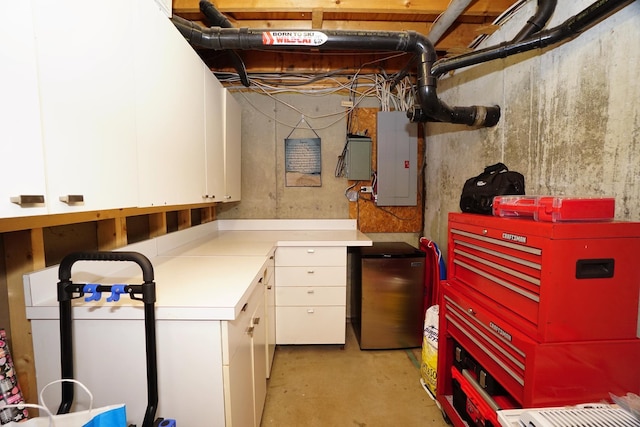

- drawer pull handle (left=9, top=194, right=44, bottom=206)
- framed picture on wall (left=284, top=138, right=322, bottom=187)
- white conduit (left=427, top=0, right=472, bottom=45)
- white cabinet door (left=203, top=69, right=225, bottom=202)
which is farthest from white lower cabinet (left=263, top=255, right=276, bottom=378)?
white conduit (left=427, top=0, right=472, bottom=45)

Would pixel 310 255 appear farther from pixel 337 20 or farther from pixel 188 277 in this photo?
pixel 337 20

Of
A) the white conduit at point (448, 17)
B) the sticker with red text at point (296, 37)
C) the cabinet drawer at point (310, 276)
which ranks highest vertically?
the white conduit at point (448, 17)

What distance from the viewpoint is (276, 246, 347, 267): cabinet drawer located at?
2178 mm

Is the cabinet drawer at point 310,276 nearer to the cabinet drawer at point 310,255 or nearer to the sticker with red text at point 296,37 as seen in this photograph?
the cabinet drawer at point 310,255

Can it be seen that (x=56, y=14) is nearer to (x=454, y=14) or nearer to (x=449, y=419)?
(x=454, y=14)

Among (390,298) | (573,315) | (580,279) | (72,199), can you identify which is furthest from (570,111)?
(72,199)

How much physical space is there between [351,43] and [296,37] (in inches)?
13.6

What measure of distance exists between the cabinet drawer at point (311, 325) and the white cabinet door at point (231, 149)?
108 cm

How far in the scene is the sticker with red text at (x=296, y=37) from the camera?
1.66 m

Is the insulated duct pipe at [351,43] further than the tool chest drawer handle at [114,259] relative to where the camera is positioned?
Yes

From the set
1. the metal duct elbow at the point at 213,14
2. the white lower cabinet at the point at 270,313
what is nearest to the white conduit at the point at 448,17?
the metal duct elbow at the point at 213,14

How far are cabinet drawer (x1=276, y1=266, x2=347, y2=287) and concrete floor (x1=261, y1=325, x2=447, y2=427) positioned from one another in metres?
0.61

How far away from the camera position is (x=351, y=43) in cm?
171

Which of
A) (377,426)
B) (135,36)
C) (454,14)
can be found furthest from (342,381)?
(454,14)
